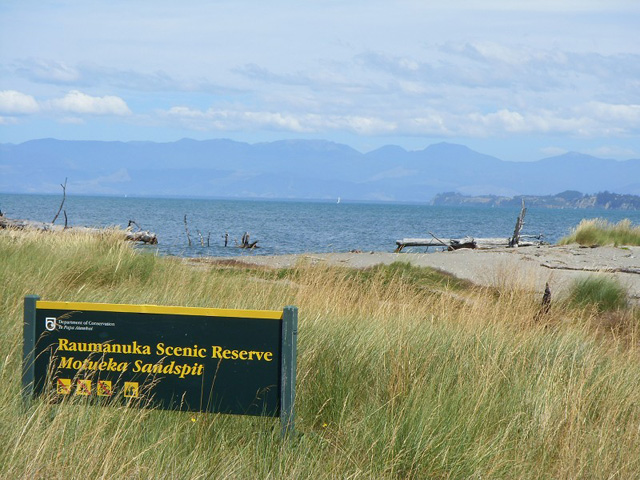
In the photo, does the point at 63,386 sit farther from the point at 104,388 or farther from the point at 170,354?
the point at 170,354

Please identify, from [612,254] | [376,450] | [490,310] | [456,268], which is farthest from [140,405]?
[612,254]

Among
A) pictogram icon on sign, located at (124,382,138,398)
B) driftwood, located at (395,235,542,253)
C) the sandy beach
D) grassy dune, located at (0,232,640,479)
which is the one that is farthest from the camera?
driftwood, located at (395,235,542,253)

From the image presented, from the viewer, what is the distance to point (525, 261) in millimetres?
20031

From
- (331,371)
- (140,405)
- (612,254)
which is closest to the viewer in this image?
(140,405)

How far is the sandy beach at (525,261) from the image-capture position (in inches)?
635

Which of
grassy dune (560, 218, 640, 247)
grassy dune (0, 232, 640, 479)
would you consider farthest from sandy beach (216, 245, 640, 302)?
grassy dune (0, 232, 640, 479)

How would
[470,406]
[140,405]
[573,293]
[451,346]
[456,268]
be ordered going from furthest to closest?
[456,268], [573,293], [451,346], [470,406], [140,405]

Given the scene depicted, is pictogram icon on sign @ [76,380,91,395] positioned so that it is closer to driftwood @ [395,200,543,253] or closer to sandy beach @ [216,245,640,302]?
sandy beach @ [216,245,640,302]

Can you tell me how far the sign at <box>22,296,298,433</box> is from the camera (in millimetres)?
4070

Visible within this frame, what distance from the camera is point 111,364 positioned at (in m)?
4.18

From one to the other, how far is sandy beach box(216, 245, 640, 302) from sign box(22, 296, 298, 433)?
10318 mm

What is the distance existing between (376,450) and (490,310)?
4555 mm

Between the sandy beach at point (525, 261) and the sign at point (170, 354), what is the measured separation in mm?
10318

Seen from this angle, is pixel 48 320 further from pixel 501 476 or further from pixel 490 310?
pixel 490 310
